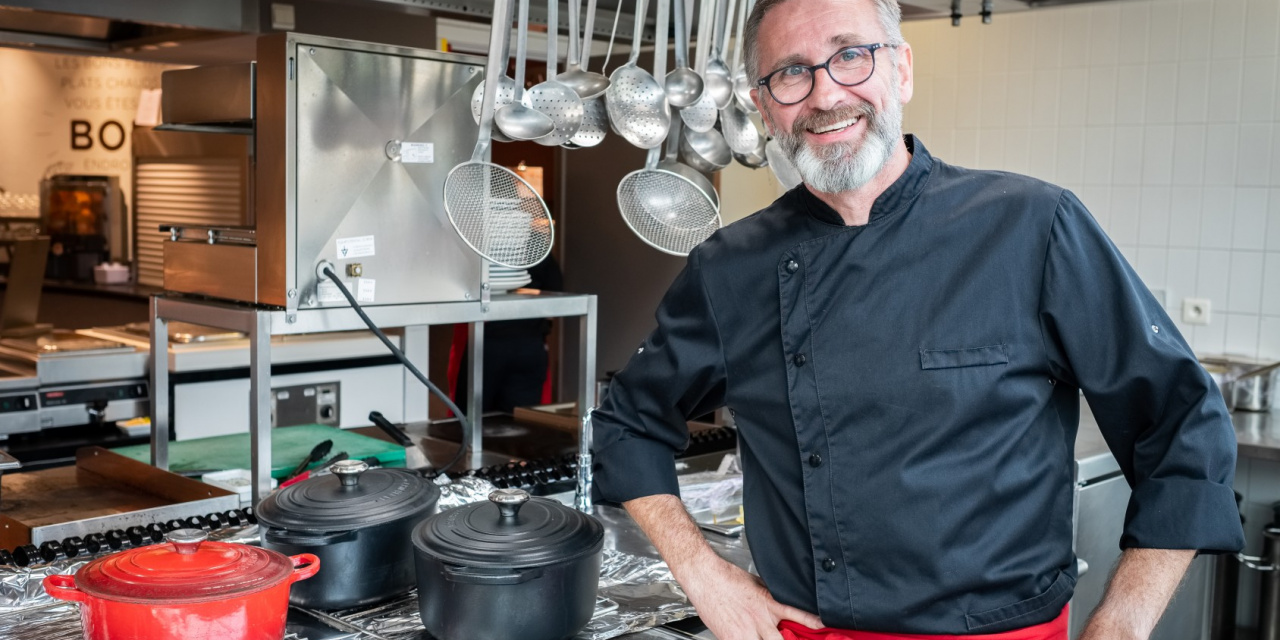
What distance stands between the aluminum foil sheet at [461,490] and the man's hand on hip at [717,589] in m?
0.60

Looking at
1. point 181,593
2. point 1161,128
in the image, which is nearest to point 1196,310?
point 1161,128

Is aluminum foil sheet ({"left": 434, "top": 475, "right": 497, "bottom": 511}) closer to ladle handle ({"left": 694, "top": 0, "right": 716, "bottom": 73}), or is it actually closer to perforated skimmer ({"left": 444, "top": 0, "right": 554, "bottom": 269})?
perforated skimmer ({"left": 444, "top": 0, "right": 554, "bottom": 269})

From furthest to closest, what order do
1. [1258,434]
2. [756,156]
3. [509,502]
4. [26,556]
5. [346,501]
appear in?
[1258,434]
[756,156]
[26,556]
[346,501]
[509,502]

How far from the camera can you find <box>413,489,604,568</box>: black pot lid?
1414 mm

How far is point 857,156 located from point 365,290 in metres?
1.26

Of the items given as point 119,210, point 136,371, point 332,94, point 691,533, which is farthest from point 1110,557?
point 119,210

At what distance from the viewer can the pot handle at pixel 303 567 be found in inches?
55.2

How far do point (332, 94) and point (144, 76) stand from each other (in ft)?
16.3

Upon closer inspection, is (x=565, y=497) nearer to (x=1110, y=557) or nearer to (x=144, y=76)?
(x=1110, y=557)

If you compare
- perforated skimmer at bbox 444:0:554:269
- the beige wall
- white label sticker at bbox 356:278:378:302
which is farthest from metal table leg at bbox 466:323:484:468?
the beige wall

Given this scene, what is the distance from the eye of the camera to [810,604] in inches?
57.3

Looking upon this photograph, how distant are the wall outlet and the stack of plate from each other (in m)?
2.29

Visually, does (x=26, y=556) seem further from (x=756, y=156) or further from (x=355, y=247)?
(x=756, y=156)

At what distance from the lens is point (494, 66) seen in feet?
6.77
